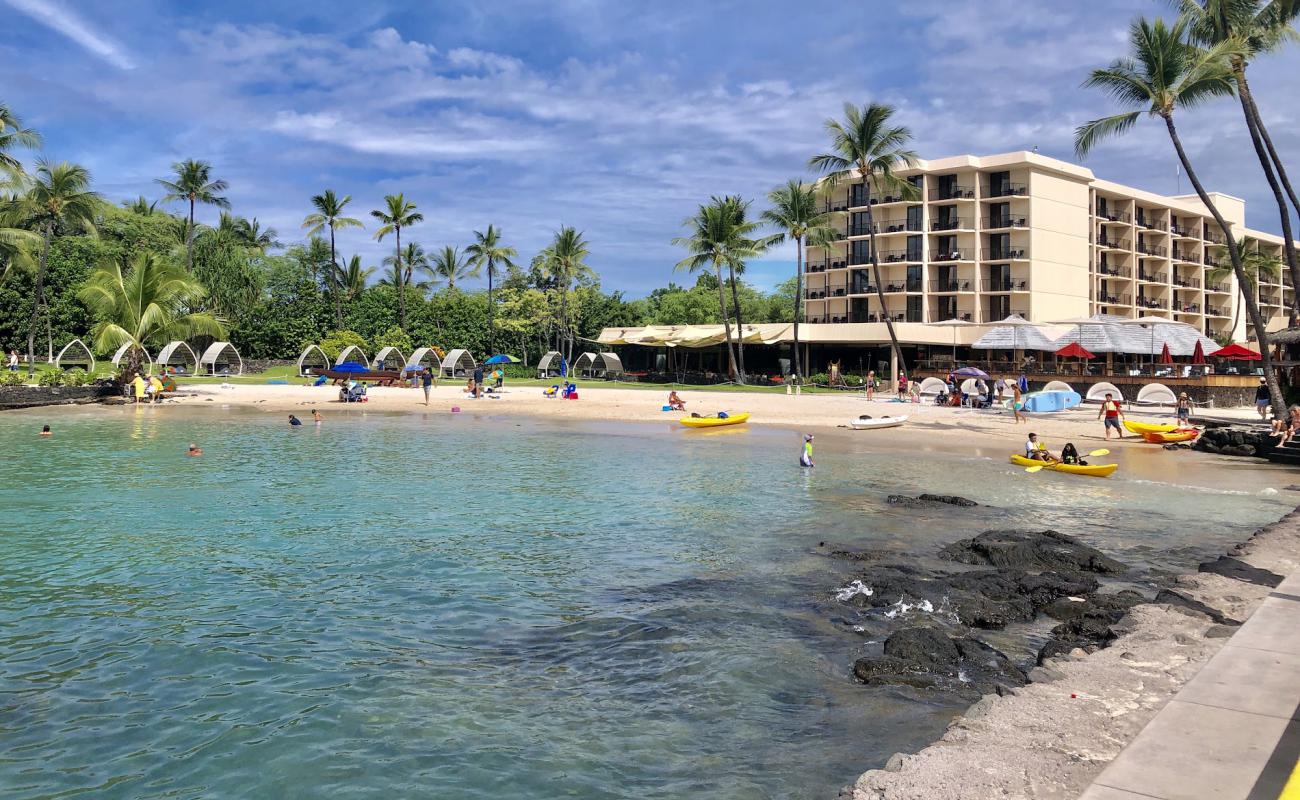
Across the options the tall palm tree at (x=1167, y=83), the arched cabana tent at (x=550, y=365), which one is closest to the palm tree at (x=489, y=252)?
the arched cabana tent at (x=550, y=365)

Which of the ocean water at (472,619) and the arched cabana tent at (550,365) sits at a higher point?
the arched cabana tent at (550,365)

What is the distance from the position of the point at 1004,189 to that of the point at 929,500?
52.1 meters

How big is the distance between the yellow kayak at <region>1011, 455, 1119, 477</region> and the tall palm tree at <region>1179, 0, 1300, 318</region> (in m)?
12.0

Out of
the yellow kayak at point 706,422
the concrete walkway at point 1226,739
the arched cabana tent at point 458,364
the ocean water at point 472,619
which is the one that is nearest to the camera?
the concrete walkway at point 1226,739

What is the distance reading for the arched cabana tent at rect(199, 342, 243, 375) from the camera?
170 ft

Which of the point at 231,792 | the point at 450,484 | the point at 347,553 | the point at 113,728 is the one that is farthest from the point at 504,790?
the point at 450,484

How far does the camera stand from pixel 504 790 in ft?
17.9

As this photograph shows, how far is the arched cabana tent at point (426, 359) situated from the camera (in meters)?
52.7

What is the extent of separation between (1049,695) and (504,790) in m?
4.10

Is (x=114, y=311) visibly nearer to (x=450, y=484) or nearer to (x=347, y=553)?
(x=450, y=484)

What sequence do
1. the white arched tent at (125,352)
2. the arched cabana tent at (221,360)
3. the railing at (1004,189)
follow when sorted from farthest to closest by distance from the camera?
the railing at (1004,189), the arched cabana tent at (221,360), the white arched tent at (125,352)

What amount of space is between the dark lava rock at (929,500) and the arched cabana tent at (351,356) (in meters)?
43.3

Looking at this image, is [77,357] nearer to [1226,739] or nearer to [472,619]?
[472,619]

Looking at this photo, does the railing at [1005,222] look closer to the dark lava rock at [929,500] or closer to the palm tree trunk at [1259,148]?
the palm tree trunk at [1259,148]
